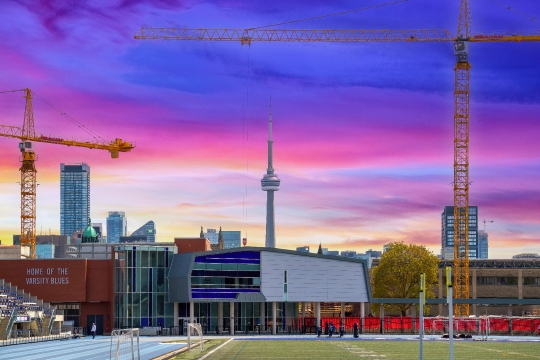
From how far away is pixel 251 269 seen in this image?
110375 millimetres

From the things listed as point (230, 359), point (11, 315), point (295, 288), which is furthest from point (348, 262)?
point (230, 359)

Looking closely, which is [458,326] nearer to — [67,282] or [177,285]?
[177,285]

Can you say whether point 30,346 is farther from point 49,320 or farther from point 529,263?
point 529,263

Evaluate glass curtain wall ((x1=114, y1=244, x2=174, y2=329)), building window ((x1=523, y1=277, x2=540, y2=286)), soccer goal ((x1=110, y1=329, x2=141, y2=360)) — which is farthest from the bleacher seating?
building window ((x1=523, y1=277, x2=540, y2=286))

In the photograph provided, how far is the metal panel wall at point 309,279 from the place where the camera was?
11038 cm

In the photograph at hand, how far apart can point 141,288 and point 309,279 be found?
20050 millimetres

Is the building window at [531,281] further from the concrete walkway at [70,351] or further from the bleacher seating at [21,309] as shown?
the concrete walkway at [70,351]

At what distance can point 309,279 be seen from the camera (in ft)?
366

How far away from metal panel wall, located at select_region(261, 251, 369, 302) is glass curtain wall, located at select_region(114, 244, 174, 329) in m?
12.0

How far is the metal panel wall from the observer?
4345 inches

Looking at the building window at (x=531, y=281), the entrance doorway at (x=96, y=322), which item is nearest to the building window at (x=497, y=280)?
the building window at (x=531, y=281)

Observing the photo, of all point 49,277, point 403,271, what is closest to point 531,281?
point 403,271

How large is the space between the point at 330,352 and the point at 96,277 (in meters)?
49.9

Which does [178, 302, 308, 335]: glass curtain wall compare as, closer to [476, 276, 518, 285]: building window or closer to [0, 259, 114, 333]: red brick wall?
[0, 259, 114, 333]: red brick wall
